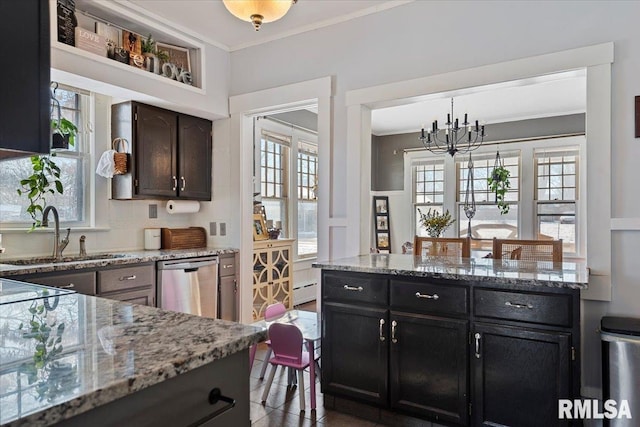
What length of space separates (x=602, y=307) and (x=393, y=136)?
6.02m

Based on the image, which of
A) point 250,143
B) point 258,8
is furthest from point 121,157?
point 258,8

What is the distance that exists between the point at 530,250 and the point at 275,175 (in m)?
3.49

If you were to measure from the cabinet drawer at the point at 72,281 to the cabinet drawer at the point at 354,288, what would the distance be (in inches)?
64.0

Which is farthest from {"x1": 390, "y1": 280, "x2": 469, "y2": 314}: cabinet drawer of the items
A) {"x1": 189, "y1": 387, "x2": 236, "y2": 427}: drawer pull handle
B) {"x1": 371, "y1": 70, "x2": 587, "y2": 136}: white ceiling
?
{"x1": 371, "y1": 70, "x2": 587, "y2": 136}: white ceiling

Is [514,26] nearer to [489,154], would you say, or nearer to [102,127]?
[102,127]

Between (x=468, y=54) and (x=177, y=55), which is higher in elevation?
(x=177, y=55)

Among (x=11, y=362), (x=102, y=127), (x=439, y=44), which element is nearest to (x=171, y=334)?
(x=11, y=362)

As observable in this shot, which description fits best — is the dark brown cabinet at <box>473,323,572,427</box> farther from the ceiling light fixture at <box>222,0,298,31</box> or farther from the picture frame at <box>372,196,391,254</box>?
the picture frame at <box>372,196,391,254</box>

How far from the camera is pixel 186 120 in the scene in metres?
4.01

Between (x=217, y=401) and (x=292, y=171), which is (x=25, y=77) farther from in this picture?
(x=292, y=171)

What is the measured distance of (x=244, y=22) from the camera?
3570 millimetres

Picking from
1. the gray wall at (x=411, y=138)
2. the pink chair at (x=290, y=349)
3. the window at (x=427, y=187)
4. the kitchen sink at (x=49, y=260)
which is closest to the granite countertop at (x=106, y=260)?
the kitchen sink at (x=49, y=260)

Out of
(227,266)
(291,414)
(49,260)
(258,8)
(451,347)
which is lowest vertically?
(291,414)

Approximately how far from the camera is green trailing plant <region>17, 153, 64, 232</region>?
119 inches
